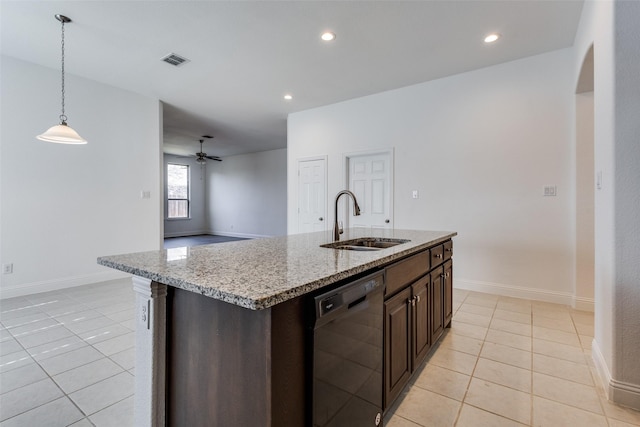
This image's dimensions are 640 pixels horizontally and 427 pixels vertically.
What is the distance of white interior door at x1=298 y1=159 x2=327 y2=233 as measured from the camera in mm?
5234

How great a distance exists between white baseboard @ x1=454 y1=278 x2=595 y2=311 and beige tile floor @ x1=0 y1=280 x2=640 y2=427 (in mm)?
163

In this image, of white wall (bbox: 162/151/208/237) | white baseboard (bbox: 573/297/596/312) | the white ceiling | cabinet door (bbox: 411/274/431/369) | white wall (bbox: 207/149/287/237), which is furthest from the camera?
white wall (bbox: 162/151/208/237)

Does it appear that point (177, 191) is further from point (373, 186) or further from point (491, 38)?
point (491, 38)

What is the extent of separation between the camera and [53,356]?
7.15ft

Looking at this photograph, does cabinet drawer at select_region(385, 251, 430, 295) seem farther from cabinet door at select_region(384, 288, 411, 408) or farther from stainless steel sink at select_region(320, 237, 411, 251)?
stainless steel sink at select_region(320, 237, 411, 251)

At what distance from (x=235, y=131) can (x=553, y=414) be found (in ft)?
23.1

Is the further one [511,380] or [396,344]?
[511,380]

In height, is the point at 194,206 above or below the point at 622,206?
above

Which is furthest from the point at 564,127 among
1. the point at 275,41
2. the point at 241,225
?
the point at 241,225

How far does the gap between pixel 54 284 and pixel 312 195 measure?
3930 millimetres

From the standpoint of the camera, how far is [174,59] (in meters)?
3.54

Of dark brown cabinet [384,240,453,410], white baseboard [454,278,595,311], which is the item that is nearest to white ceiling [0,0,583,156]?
dark brown cabinet [384,240,453,410]

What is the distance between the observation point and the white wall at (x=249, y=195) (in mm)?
9047

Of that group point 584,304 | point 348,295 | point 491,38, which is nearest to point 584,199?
point 584,304
